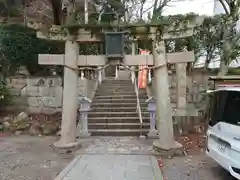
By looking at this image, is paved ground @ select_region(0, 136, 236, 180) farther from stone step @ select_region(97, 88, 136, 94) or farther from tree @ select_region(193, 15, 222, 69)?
tree @ select_region(193, 15, 222, 69)

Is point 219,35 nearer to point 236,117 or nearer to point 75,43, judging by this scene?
point 75,43

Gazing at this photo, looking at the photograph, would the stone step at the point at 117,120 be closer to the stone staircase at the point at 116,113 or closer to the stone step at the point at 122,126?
the stone staircase at the point at 116,113

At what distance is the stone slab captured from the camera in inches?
227

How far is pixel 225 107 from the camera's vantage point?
5535 millimetres

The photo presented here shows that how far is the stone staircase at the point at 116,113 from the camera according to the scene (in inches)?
396

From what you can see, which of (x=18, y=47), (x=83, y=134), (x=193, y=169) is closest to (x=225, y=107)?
(x=193, y=169)

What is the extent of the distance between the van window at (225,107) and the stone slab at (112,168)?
155 centimetres

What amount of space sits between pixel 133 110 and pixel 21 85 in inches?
182

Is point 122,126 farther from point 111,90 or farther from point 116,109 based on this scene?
point 111,90

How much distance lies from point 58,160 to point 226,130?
12.6 ft

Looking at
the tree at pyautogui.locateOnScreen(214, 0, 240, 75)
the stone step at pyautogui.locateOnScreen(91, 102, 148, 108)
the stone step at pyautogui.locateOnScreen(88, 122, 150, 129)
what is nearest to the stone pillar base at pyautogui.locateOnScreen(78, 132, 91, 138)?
the stone step at pyautogui.locateOnScreen(88, 122, 150, 129)

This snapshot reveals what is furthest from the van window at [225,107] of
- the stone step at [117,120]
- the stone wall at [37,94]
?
the stone wall at [37,94]

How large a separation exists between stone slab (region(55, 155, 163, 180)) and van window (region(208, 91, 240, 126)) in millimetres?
1551

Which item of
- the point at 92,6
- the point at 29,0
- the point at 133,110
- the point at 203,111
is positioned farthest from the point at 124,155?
the point at 92,6
